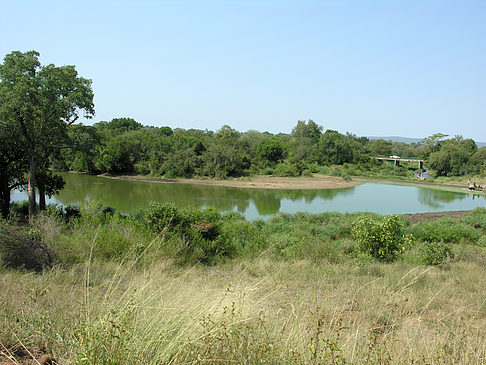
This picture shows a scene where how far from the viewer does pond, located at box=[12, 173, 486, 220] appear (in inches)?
1100

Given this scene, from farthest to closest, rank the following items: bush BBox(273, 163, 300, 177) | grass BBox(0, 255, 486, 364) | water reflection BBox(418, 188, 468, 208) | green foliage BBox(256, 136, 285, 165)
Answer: green foliage BBox(256, 136, 285, 165)
bush BBox(273, 163, 300, 177)
water reflection BBox(418, 188, 468, 208)
grass BBox(0, 255, 486, 364)

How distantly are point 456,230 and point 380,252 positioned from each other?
9.92 meters

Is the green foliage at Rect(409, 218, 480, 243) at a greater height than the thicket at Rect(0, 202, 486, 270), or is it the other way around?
the thicket at Rect(0, 202, 486, 270)

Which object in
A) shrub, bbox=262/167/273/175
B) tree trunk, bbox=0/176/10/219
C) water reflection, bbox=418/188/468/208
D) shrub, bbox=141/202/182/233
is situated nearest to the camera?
shrub, bbox=141/202/182/233

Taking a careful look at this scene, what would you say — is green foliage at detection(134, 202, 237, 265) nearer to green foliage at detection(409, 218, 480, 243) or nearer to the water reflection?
green foliage at detection(409, 218, 480, 243)

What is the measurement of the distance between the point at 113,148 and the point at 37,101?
33.6m

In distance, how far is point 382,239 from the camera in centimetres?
893

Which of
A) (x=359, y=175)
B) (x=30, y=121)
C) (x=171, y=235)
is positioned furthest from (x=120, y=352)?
(x=359, y=175)

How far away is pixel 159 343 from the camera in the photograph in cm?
192

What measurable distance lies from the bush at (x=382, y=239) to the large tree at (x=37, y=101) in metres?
12.3

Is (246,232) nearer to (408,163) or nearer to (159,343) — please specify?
(159,343)

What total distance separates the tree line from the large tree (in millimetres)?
35

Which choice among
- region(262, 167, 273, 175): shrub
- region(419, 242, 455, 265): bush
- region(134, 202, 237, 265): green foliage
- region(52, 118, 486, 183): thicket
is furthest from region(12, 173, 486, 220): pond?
region(419, 242, 455, 265): bush

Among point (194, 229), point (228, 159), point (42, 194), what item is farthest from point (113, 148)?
point (194, 229)
